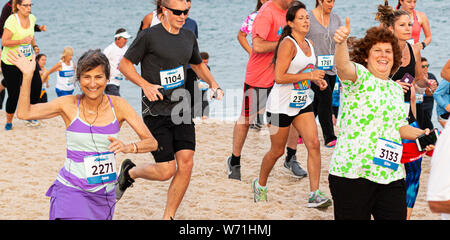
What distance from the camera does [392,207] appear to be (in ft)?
12.4

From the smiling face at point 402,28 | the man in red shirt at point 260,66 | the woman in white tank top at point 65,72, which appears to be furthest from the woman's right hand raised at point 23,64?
the woman in white tank top at point 65,72

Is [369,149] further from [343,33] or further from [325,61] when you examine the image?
[325,61]

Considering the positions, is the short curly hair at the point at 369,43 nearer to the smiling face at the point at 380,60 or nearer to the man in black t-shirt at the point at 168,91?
the smiling face at the point at 380,60

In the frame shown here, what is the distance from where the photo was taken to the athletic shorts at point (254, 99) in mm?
6645

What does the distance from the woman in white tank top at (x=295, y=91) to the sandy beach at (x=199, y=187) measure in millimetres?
506

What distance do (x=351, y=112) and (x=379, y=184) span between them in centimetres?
46

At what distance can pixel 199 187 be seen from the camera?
6809mm

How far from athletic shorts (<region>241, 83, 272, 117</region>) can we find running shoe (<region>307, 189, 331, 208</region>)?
125cm

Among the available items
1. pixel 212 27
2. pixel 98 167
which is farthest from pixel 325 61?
pixel 212 27

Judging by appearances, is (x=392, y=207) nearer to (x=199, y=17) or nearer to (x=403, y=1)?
(x=403, y=1)

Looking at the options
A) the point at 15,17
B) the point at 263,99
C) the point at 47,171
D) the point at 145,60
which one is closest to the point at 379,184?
the point at 145,60

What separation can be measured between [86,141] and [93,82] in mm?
369

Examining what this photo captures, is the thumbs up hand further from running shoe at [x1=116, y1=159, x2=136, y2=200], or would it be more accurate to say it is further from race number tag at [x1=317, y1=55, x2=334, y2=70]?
race number tag at [x1=317, y1=55, x2=334, y2=70]

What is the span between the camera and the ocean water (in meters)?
22.9
